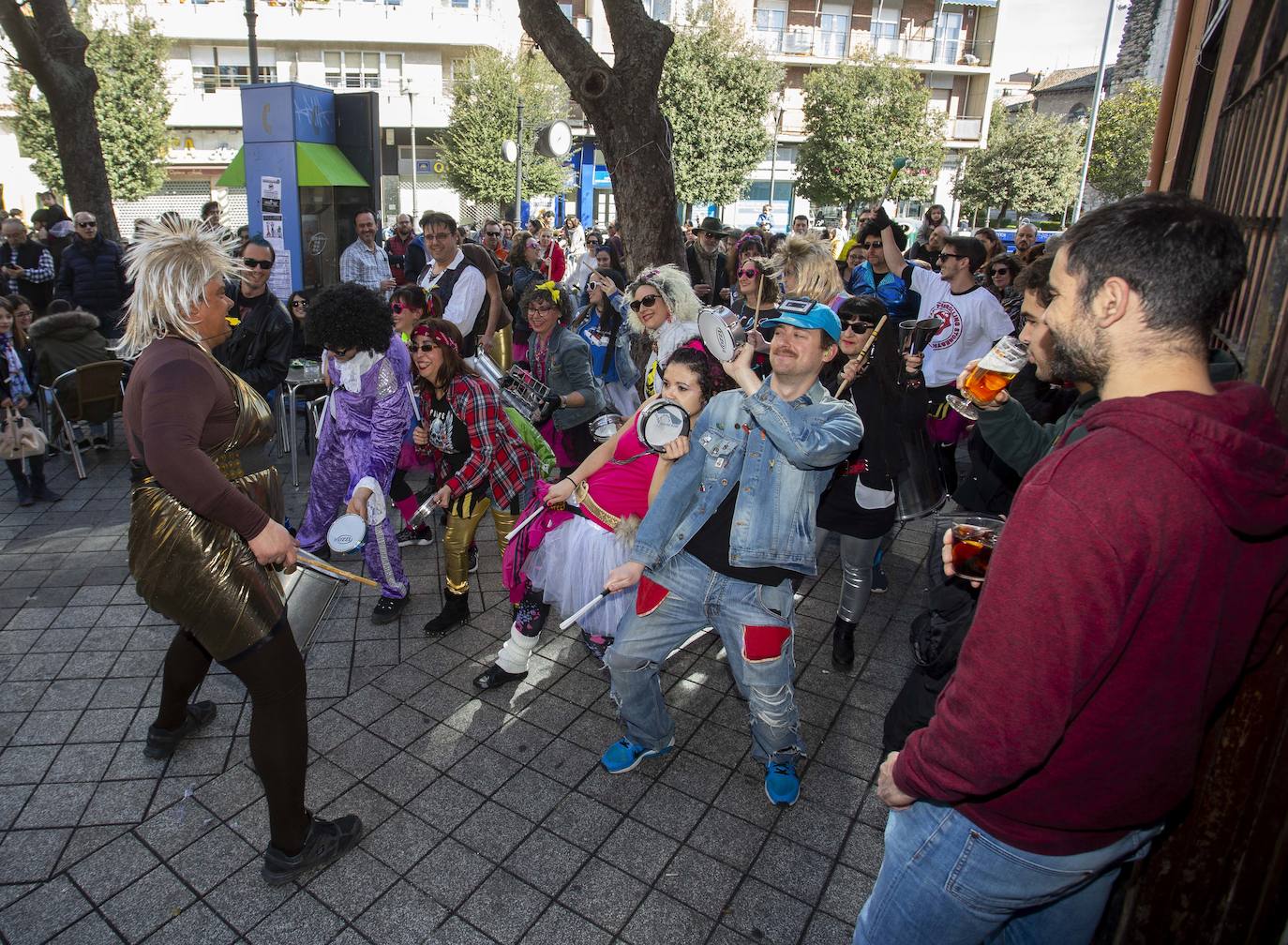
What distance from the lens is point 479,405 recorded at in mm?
4328

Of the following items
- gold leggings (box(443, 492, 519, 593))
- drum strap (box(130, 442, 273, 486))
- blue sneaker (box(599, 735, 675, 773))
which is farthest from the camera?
gold leggings (box(443, 492, 519, 593))

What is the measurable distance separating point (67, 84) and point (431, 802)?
1137cm

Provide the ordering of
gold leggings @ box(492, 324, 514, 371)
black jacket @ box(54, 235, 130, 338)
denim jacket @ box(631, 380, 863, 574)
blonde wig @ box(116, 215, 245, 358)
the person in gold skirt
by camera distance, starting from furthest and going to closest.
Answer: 1. black jacket @ box(54, 235, 130, 338)
2. gold leggings @ box(492, 324, 514, 371)
3. denim jacket @ box(631, 380, 863, 574)
4. blonde wig @ box(116, 215, 245, 358)
5. the person in gold skirt

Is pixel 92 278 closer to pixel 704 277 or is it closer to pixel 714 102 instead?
pixel 704 277

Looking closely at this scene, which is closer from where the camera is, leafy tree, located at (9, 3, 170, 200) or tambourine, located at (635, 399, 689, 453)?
tambourine, located at (635, 399, 689, 453)

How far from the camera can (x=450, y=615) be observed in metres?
4.59

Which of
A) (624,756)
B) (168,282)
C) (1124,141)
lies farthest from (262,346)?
(1124,141)

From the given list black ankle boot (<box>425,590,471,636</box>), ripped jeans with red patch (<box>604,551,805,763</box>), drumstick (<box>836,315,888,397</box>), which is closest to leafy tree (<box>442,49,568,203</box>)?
black ankle boot (<box>425,590,471,636</box>)

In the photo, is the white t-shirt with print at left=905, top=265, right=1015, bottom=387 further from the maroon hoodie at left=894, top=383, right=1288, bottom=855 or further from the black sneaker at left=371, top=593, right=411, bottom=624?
the maroon hoodie at left=894, top=383, right=1288, bottom=855

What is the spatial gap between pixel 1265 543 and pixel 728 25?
32929mm

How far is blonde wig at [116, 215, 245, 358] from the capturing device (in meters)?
2.64

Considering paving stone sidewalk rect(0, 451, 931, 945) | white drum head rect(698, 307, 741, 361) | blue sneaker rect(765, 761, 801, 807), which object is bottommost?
paving stone sidewalk rect(0, 451, 931, 945)

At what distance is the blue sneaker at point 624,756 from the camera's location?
3.37 meters

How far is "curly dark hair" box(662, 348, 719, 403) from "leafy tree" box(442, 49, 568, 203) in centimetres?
3028
